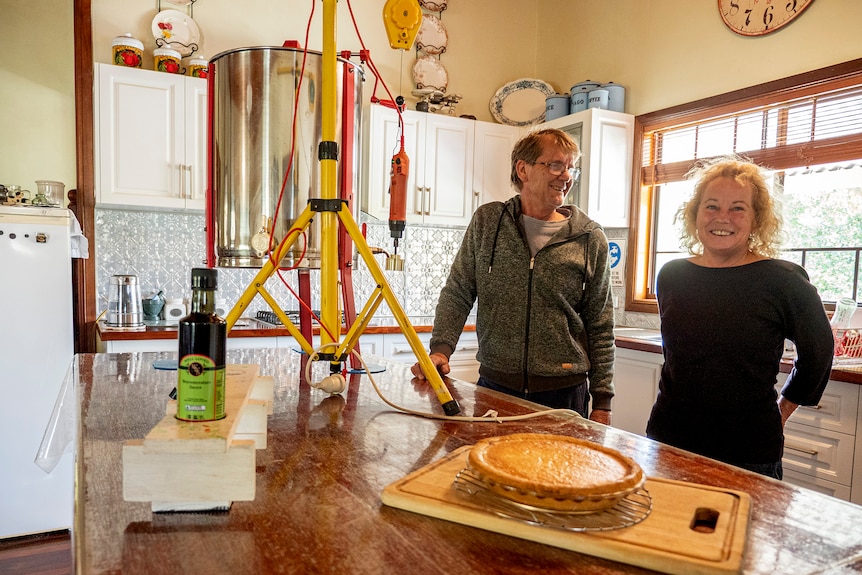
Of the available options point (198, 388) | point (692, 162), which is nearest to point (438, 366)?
point (198, 388)

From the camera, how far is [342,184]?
4.65ft

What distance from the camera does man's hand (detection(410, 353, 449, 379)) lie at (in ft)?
4.58

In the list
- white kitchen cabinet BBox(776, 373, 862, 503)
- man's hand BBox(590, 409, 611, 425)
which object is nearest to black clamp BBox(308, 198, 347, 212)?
man's hand BBox(590, 409, 611, 425)

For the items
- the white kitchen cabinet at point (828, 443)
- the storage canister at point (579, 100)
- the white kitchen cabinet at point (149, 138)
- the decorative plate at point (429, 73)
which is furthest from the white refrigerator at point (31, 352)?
the white kitchen cabinet at point (828, 443)

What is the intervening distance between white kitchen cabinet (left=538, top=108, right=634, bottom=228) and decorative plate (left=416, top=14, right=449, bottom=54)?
104 centimetres

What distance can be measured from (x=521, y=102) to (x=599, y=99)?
2.44 feet

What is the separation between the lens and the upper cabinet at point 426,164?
3596mm

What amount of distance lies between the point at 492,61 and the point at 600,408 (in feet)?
10.9

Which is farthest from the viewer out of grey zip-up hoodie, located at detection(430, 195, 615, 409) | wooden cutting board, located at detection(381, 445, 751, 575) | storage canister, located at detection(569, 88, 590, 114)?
storage canister, located at detection(569, 88, 590, 114)

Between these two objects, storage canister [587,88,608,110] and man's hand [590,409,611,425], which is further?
storage canister [587,88,608,110]

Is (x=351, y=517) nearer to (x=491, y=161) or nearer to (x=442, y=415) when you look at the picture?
(x=442, y=415)

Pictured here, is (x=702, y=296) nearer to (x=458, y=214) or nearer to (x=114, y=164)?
(x=458, y=214)

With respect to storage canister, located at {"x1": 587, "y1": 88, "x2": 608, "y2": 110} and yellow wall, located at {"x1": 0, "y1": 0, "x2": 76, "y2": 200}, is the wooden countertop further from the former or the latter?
storage canister, located at {"x1": 587, "y1": 88, "x2": 608, "y2": 110}

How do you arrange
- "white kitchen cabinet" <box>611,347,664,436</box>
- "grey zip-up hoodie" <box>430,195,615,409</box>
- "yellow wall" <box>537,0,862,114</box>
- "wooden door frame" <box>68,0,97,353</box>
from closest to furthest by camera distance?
"grey zip-up hoodie" <box>430,195,615,409</box>, "yellow wall" <box>537,0,862,114</box>, "white kitchen cabinet" <box>611,347,664,436</box>, "wooden door frame" <box>68,0,97,353</box>
